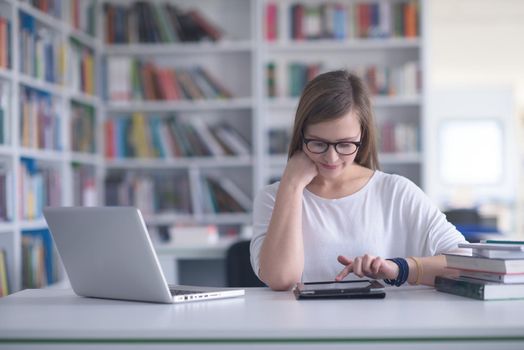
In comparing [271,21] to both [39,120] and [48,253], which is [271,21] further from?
[48,253]

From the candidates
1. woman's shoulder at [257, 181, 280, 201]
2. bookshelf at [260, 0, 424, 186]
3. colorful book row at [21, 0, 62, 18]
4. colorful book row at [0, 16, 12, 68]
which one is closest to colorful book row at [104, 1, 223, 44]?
bookshelf at [260, 0, 424, 186]

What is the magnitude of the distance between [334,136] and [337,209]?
0.24 metres

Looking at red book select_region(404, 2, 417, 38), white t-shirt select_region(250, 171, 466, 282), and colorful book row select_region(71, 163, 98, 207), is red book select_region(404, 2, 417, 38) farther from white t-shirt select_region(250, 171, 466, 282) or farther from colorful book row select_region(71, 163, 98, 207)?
white t-shirt select_region(250, 171, 466, 282)

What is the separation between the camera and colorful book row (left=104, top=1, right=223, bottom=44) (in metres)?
4.89

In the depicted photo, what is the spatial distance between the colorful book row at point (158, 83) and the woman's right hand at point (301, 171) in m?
3.13

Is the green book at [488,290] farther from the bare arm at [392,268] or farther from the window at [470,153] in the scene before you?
the window at [470,153]

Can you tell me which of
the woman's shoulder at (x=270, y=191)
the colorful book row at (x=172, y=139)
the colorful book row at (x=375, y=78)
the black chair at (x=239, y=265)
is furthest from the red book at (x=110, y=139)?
the woman's shoulder at (x=270, y=191)

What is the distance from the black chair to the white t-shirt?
0.88 m

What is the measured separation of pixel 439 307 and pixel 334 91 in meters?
0.63

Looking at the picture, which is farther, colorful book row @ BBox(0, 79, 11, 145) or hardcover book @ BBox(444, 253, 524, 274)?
colorful book row @ BBox(0, 79, 11, 145)

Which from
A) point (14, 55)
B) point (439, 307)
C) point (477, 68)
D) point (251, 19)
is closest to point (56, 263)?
point (14, 55)

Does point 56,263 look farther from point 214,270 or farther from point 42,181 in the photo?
point 214,270

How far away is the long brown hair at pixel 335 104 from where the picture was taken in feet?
5.83

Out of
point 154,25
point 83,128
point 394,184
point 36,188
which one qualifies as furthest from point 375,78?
point 394,184
